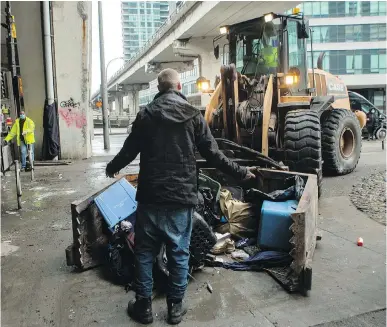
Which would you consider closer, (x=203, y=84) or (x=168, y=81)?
(x=168, y=81)

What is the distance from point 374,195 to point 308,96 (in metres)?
2.25

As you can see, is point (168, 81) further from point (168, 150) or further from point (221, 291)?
point (221, 291)

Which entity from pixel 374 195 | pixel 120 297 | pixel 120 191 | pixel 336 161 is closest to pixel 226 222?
pixel 120 191

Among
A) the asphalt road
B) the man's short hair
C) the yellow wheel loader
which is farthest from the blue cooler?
the asphalt road

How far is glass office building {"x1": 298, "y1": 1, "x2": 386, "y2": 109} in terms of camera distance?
4328 centimetres

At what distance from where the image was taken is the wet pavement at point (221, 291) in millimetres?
2920

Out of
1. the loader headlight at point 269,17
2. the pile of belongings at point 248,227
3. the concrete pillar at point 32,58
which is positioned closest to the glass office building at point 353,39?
the concrete pillar at point 32,58

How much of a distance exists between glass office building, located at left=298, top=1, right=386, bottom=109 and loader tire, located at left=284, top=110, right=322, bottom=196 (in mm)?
40143

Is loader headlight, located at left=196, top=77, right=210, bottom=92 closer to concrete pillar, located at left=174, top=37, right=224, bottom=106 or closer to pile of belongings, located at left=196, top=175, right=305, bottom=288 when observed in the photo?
pile of belongings, located at left=196, top=175, right=305, bottom=288

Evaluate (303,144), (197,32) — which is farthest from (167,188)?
(197,32)

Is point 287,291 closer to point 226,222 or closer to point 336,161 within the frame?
point 226,222

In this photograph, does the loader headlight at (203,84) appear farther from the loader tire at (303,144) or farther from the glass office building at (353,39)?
the glass office building at (353,39)

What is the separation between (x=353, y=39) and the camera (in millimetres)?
44031

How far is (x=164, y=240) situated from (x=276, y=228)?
5.04ft
